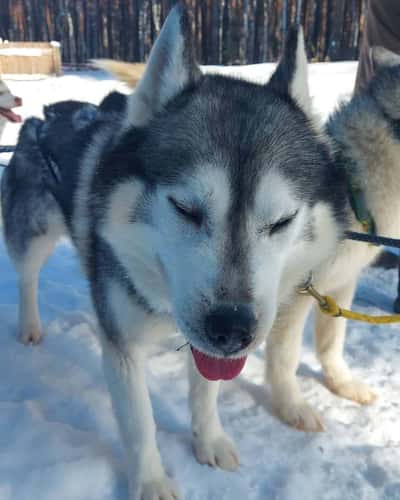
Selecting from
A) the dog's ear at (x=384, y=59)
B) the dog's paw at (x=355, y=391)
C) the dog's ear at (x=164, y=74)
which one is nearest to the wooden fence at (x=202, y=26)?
the dog's ear at (x=384, y=59)

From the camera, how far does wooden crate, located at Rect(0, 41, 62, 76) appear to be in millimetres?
10477

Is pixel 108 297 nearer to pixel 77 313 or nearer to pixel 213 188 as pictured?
pixel 213 188

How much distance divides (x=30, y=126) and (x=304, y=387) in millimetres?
2001

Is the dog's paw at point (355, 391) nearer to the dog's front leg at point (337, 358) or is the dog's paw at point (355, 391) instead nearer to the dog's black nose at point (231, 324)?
the dog's front leg at point (337, 358)

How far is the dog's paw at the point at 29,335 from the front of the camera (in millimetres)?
2715

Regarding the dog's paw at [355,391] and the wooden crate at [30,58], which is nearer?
the dog's paw at [355,391]

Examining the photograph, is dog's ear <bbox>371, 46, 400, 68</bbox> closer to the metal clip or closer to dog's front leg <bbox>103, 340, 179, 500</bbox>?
the metal clip

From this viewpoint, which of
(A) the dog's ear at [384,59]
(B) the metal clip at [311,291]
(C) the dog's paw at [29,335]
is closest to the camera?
(B) the metal clip at [311,291]

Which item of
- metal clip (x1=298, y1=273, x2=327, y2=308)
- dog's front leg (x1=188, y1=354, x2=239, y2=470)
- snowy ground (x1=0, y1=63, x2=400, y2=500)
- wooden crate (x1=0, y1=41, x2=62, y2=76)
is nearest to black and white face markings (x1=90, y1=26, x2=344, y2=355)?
metal clip (x1=298, y1=273, x2=327, y2=308)

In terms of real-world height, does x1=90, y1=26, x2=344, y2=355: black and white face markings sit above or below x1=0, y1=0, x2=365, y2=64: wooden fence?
below

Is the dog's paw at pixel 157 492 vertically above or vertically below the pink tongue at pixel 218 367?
below

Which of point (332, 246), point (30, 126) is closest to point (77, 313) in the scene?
point (30, 126)

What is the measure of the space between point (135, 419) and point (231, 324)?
2.52 ft

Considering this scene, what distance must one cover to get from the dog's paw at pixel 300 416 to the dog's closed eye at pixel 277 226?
1.25 m
